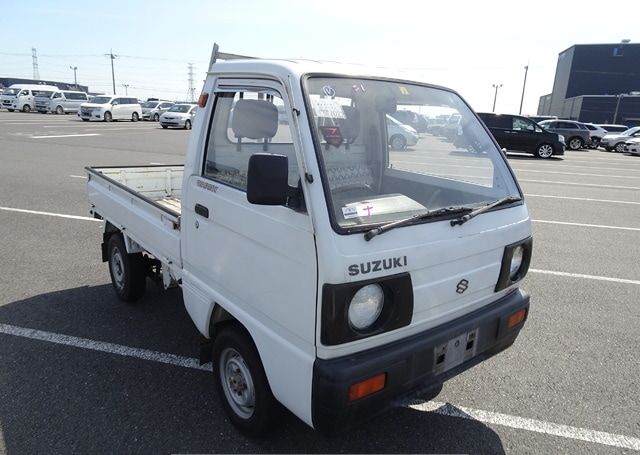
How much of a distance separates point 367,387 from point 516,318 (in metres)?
1.21

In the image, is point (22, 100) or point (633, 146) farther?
point (22, 100)

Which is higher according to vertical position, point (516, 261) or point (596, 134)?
point (596, 134)

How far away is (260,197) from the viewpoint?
1.92 metres

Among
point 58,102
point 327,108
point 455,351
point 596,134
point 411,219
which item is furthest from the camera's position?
point 58,102

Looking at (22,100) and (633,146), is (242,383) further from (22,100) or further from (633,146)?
(22,100)

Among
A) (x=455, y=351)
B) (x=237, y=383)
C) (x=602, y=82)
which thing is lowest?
(x=237, y=383)

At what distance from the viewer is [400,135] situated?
3051 millimetres

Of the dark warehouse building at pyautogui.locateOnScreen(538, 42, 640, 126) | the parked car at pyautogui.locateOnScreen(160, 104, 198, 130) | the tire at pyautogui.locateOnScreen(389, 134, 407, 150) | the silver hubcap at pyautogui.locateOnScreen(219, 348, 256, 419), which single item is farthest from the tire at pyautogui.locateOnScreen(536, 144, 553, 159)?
the dark warehouse building at pyautogui.locateOnScreen(538, 42, 640, 126)

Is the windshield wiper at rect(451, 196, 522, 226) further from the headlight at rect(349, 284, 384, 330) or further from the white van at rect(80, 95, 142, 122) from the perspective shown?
the white van at rect(80, 95, 142, 122)

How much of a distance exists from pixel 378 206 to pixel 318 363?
2.64 ft

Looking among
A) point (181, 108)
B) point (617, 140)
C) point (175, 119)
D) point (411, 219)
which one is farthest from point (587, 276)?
point (181, 108)

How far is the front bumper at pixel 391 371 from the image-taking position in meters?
1.94

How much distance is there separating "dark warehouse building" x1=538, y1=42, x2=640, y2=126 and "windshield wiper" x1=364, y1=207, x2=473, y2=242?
68730mm

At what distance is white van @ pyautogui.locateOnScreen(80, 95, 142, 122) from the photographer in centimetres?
2969
